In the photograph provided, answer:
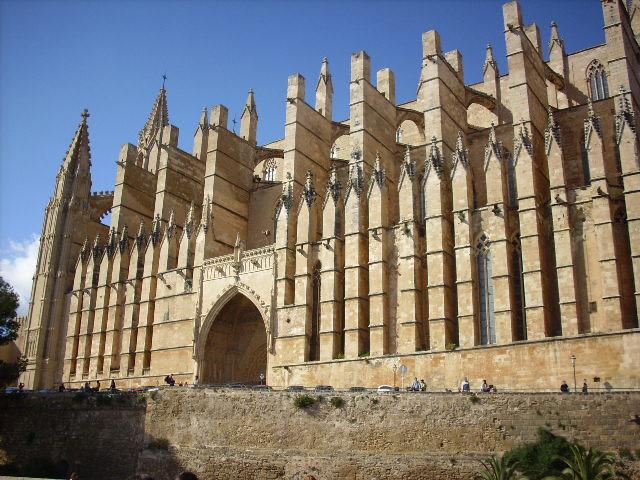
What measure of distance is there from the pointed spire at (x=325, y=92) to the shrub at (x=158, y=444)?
1734 cm

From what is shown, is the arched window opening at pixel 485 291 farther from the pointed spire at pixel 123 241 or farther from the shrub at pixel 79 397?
the pointed spire at pixel 123 241

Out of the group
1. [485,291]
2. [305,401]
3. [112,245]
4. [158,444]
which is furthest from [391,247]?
[112,245]

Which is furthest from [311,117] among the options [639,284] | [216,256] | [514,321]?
[639,284]

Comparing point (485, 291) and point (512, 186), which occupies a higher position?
point (512, 186)

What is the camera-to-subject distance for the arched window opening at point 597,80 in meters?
34.4

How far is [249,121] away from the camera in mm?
37719

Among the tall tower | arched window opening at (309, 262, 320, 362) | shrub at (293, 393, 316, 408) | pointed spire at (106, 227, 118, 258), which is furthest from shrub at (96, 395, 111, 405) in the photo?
the tall tower

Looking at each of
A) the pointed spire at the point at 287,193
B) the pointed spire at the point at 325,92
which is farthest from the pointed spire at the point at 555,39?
the pointed spire at the point at 287,193

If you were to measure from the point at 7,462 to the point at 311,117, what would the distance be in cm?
1836

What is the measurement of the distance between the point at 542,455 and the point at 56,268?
3101cm

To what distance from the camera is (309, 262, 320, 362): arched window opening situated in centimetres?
2808

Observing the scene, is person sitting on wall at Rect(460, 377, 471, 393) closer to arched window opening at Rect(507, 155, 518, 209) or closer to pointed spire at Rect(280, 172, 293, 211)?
arched window opening at Rect(507, 155, 518, 209)

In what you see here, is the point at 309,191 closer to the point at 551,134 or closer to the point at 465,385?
the point at 551,134

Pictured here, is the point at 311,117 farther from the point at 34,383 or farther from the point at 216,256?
the point at 34,383
